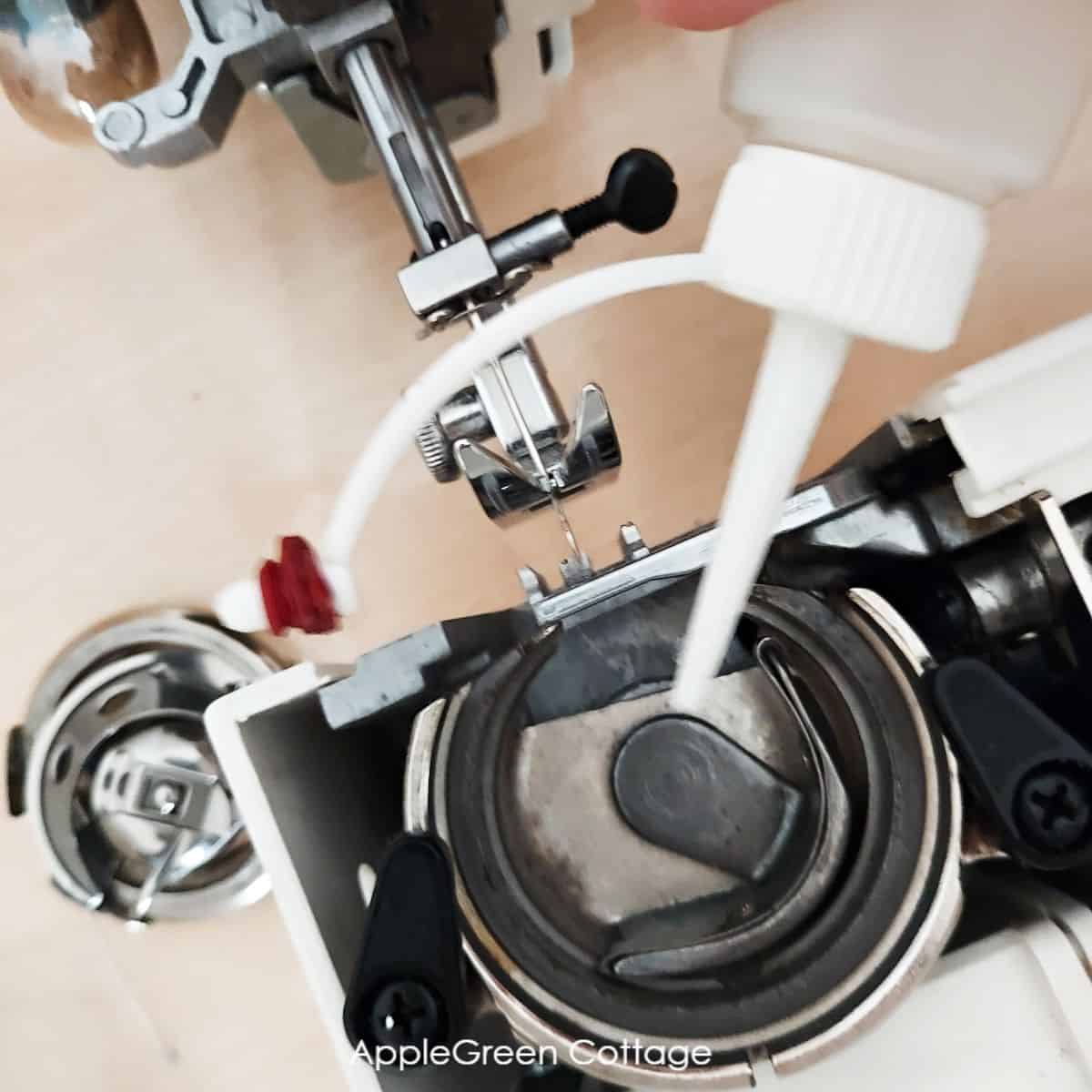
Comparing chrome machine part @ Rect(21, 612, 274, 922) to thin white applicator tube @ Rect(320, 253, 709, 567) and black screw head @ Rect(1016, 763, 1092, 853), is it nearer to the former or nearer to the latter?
thin white applicator tube @ Rect(320, 253, 709, 567)

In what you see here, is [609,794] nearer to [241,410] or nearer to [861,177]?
[861,177]

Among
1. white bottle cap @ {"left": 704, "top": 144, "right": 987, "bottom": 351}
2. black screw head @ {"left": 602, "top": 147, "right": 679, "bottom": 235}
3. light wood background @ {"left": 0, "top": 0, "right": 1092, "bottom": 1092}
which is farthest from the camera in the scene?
light wood background @ {"left": 0, "top": 0, "right": 1092, "bottom": 1092}

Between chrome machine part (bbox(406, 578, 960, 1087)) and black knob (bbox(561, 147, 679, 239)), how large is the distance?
0.13 m

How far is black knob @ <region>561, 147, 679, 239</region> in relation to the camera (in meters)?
0.35

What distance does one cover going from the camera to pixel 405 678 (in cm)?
33

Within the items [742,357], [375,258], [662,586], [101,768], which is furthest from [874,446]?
[101,768]

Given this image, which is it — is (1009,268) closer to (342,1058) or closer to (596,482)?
(596,482)

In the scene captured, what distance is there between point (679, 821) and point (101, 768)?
37 cm

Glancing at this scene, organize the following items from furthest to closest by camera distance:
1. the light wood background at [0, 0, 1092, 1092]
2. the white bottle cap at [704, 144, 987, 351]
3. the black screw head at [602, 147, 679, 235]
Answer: the light wood background at [0, 0, 1092, 1092]
the black screw head at [602, 147, 679, 235]
the white bottle cap at [704, 144, 987, 351]

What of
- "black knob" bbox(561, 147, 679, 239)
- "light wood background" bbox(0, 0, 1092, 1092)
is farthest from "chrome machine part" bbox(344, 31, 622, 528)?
"light wood background" bbox(0, 0, 1092, 1092)

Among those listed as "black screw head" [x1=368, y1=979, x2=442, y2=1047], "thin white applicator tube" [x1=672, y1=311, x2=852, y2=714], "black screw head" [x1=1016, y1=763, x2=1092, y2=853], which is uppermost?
"thin white applicator tube" [x1=672, y1=311, x2=852, y2=714]

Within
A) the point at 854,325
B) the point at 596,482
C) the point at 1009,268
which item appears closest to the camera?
the point at 854,325

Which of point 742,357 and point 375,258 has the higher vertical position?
point 375,258

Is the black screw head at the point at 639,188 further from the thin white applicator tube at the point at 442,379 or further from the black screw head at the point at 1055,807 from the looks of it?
the black screw head at the point at 1055,807
